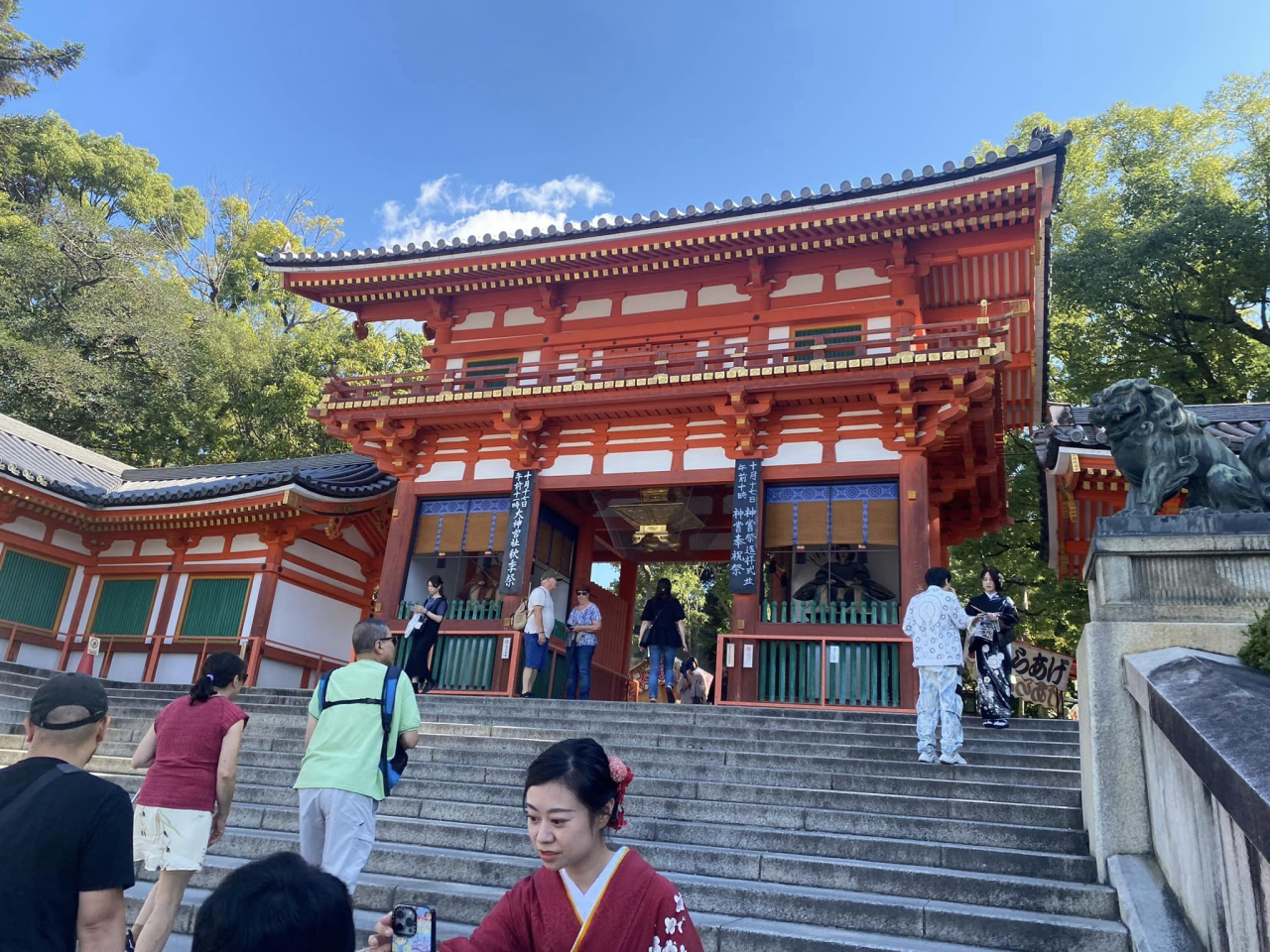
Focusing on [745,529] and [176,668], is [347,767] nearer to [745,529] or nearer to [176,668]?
[745,529]

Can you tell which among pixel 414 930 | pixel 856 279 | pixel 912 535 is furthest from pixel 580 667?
pixel 414 930

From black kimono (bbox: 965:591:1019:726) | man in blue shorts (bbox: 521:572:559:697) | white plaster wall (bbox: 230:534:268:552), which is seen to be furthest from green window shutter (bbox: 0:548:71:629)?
black kimono (bbox: 965:591:1019:726)

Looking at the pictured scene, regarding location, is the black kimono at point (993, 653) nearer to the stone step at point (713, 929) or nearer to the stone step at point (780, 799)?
the stone step at point (780, 799)

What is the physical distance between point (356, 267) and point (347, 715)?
445 inches

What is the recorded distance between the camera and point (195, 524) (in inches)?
605

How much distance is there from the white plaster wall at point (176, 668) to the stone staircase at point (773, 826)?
6.46 m

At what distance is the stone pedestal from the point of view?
4.48m

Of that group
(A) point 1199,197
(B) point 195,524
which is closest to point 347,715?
(B) point 195,524

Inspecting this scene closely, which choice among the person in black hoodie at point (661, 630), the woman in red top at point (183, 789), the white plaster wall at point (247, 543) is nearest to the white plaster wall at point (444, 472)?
the person in black hoodie at point (661, 630)

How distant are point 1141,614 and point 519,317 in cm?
1158

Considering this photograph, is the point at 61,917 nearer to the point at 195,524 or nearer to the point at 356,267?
the point at 356,267

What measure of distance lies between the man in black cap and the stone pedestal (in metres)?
4.42

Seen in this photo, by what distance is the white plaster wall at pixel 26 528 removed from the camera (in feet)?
49.4

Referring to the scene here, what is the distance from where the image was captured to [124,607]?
52.4 feet
